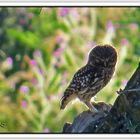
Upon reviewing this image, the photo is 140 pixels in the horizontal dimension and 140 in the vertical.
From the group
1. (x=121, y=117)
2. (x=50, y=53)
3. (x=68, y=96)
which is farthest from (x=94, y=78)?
(x=50, y=53)

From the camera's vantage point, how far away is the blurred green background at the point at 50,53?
746 cm

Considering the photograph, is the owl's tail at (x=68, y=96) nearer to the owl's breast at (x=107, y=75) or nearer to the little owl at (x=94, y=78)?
the little owl at (x=94, y=78)

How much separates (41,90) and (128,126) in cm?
180

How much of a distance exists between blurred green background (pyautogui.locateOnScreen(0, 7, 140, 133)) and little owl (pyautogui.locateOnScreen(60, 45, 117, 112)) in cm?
93

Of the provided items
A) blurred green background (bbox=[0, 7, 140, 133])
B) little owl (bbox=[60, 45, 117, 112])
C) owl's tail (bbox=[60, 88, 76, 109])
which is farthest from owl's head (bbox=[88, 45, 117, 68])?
blurred green background (bbox=[0, 7, 140, 133])

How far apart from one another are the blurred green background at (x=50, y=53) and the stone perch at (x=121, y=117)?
113 cm

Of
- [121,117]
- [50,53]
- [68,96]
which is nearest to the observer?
[121,117]

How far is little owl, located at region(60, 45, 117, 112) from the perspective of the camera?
6.21m

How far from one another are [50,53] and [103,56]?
1.62 m

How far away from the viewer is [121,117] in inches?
235

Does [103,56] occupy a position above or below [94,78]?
above

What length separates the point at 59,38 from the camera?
791 centimetres

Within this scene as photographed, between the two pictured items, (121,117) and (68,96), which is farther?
(68,96)

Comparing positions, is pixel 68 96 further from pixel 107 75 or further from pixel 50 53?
pixel 50 53
